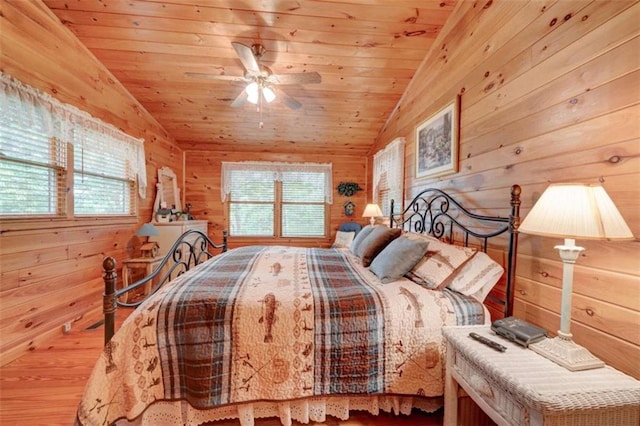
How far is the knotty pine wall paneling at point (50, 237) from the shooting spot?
194 centimetres

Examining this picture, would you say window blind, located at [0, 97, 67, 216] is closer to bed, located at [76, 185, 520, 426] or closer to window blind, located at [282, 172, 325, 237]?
bed, located at [76, 185, 520, 426]

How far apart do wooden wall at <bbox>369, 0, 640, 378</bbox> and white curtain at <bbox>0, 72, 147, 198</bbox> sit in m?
3.47

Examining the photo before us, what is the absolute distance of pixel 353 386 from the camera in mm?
1345

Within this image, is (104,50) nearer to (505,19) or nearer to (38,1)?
(38,1)

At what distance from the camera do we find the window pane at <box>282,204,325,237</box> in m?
4.95

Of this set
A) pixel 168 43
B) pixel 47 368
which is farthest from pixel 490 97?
pixel 47 368

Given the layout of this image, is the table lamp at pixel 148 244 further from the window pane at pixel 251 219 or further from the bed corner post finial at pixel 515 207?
the bed corner post finial at pixel 515 207

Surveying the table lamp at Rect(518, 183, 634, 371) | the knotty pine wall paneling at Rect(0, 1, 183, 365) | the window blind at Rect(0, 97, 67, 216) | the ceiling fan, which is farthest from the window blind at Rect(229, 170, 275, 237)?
the table lamp at Rect(518, 183, 634, 371)

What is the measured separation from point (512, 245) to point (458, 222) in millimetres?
702

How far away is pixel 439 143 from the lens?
247cm

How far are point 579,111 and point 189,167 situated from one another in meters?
5.00

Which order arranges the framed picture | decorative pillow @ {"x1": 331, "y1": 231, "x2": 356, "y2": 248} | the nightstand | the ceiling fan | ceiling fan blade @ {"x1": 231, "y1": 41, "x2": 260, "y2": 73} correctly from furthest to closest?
decorative pillow @ {"x1": 331, "y1": 231, "x2": 356, "y2": 248} < the nightstand < the framed picture < the ceiling fan < ceiling fan blade @ {"x1": 231, "y1": 41, "x2": 260, "y2": 73}

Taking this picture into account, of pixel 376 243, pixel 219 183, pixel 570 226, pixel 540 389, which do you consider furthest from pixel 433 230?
pixel 219 183

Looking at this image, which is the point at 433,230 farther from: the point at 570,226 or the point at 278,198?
the point at 278,198
